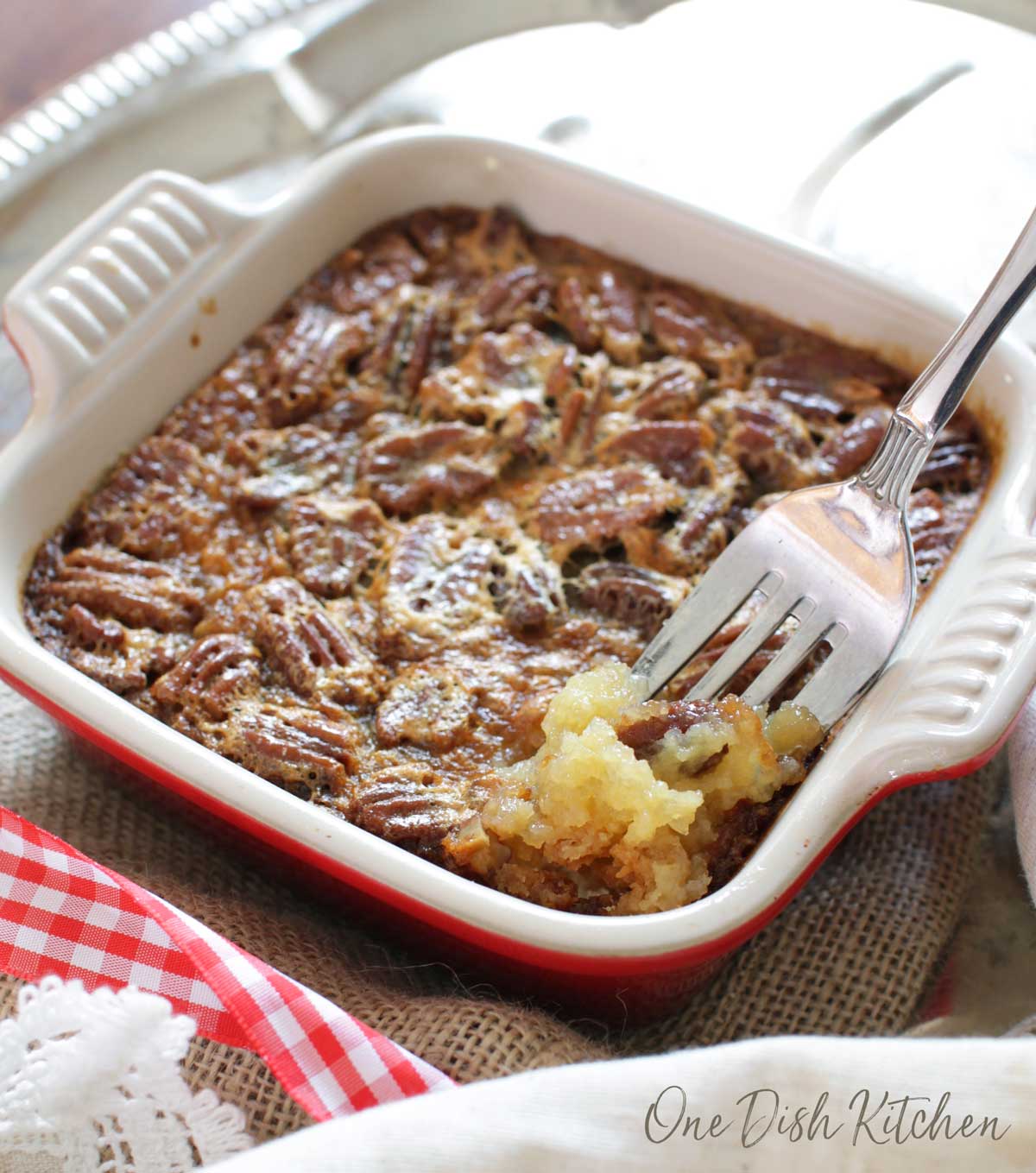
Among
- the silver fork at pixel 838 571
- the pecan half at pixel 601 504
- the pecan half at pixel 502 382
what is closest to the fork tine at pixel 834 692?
the silver fork at pixel 838 571

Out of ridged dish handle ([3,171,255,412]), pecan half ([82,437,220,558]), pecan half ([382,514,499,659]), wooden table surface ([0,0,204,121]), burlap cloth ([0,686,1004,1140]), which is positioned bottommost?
burlap cloth ([0,686,1004,1140])

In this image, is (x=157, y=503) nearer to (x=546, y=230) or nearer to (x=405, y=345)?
(x=405, y=345)

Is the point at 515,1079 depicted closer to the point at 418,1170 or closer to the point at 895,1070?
the point at 418,1170

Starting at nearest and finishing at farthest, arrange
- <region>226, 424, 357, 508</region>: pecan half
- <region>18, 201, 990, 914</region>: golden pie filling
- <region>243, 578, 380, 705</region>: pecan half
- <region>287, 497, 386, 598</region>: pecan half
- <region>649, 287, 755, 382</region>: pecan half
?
<region>18, 201, 990, 914</region>: golden pie filling < <region>243, 578, 380, 705</region>: pecan half < <region>287, 497, 386, 598</region>: pecan half < <region>226, 424, 357, 508</region>: pecan half < <region>649, 287, 755, 382</region>: pecan half

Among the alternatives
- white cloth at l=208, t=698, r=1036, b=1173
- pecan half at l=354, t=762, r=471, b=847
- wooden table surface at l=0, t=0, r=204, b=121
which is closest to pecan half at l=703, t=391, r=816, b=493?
pecan half at l=354, t=762, r=471, b=847

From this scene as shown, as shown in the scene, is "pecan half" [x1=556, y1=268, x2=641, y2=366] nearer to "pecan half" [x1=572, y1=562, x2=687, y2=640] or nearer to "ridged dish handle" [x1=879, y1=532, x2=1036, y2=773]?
"pecan half" [x1=572, y1=562, x2=687, y2=640]

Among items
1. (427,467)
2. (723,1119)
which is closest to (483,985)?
(723,1119)

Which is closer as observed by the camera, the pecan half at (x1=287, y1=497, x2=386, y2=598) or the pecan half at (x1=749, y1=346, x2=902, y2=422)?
the pecan half at (x1=287, y1=497, x2=386, y2=598)
